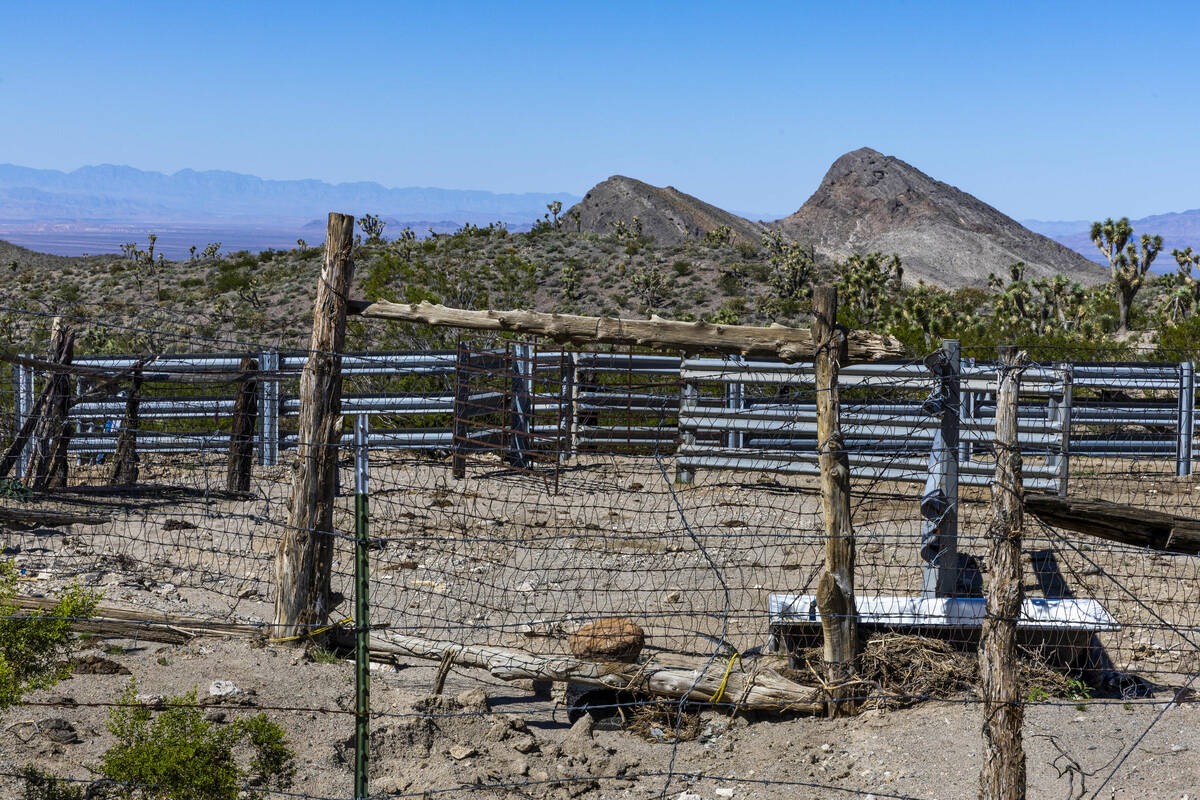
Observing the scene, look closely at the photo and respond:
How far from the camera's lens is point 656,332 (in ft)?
19.9

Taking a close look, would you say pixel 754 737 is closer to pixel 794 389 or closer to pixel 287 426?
pixel 794 389

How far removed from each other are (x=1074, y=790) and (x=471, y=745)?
2634mm

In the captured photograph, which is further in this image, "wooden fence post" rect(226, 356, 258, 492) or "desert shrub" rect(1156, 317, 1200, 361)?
"desert shrub" rect(1156, 317, 1200, 361)

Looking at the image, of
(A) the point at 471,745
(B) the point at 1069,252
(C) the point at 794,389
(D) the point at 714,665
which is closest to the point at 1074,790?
(D) the point at 714,665

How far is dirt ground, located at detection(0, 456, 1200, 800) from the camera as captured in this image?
4609 mm

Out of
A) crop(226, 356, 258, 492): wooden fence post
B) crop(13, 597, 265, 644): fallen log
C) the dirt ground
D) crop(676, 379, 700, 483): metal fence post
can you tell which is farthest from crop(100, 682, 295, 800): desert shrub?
crop(676, 379, 700, 483): metal fence post

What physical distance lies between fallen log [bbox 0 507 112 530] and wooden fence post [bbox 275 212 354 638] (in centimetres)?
232

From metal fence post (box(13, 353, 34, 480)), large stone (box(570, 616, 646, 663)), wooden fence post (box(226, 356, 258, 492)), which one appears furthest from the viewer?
metal fence post (box(13, 353, 34, 480))

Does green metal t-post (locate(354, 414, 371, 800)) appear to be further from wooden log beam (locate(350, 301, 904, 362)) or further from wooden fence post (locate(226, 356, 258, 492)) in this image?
wooden fence post (locate(226, 356, 258, 492))

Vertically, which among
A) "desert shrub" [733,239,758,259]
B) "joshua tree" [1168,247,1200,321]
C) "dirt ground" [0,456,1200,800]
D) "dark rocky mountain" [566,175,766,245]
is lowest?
"dirt ground" [0,456,1200,800]

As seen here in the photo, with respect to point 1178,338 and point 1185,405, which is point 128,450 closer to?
point 1185,405

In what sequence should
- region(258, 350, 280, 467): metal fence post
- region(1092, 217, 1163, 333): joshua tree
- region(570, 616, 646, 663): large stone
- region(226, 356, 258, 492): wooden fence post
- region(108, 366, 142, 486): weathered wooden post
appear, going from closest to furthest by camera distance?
region(570, 616, 646, 663): large stone < region(226, 356, 258, 492): wooden fence post < region(108, 366, 142, 486): weathered wooden post < region(258, 350, 280, 467): metal fence post < region(1092, 217, 1163, 333): joshua tree

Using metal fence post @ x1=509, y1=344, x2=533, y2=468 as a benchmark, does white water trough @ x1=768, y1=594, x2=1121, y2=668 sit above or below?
below

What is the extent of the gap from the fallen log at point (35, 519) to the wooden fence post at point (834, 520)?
5.27 m
